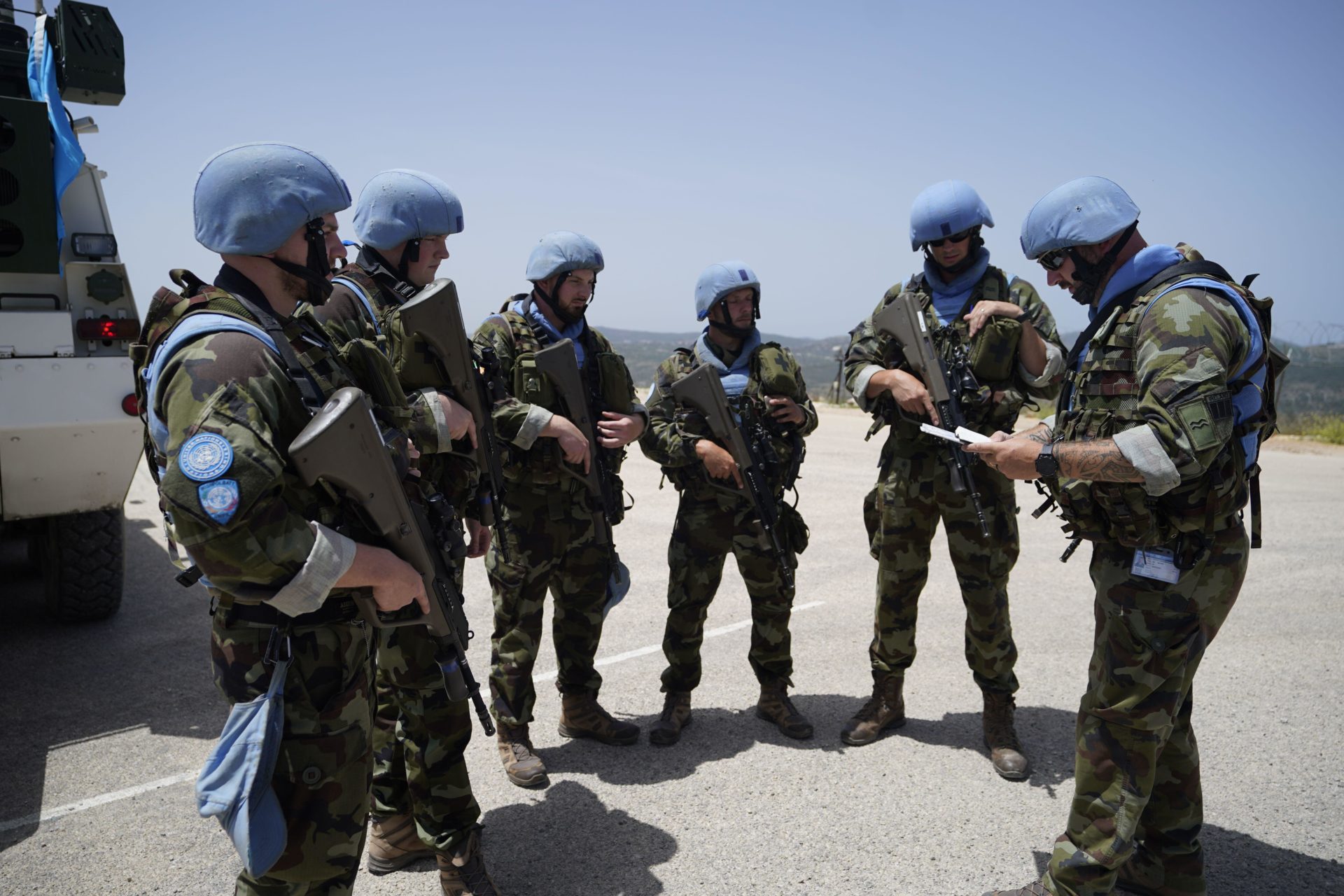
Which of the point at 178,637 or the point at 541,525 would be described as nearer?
the point at 541,525

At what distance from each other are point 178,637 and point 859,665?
13.1ft

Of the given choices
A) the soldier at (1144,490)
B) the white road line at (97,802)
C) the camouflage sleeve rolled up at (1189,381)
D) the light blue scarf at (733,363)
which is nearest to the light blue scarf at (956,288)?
the light blue scarf at (733,363)

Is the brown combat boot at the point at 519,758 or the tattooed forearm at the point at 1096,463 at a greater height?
the tattooed forearm at the point at 1096,463

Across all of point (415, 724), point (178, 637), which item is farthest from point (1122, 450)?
point (178, 637)

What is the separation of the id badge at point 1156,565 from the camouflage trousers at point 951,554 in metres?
1.18

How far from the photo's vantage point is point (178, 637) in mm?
5234

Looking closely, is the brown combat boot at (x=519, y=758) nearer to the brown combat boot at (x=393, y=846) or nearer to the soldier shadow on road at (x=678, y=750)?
the soldier shadow on road at (x=678, y=750)

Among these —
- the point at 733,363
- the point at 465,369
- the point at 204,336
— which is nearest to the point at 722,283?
the point at 733,363

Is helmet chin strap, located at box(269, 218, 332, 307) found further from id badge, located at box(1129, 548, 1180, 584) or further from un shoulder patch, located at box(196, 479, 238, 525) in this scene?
id badge, located at box(1129, 548, 1180, 584)

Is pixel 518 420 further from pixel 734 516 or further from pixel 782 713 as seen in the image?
pixel 782 713

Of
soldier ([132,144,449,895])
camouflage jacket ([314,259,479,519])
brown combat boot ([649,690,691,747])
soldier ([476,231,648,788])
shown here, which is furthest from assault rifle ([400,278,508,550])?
brown combat boot ([649,690,691,747])

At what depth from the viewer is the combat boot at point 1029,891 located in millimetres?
2775

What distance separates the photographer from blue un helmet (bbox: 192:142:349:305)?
6.76 ft

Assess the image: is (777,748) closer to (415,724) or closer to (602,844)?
(602,844)
